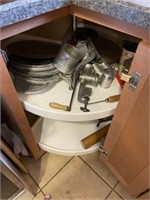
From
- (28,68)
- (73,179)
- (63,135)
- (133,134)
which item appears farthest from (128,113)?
(73,179)

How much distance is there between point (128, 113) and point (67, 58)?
31 centimetres

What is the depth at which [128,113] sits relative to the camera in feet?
1.90

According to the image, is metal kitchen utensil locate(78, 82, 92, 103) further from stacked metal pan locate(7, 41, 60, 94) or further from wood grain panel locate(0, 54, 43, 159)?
wood grain panel locate(0, 54, 43, 159)

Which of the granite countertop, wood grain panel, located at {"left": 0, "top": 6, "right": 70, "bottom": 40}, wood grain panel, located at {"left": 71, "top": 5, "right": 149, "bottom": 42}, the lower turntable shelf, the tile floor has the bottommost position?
the tile floor

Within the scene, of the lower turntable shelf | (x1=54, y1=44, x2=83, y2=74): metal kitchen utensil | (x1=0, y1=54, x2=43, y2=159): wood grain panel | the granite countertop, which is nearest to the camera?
the granite countertop

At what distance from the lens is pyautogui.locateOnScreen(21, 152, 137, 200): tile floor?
1062mm

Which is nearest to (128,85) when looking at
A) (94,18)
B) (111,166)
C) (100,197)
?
(94,18)

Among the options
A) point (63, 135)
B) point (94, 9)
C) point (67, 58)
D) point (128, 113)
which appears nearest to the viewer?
point (94, 9)

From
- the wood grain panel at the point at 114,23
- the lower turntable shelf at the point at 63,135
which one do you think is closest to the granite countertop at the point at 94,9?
the wood grain panel at the point at 114,23

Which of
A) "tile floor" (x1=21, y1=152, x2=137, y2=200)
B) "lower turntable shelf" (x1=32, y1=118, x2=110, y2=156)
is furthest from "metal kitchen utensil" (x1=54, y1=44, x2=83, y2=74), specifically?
"tile floor" (x1=21, y1=152, x2=137, y2=200)

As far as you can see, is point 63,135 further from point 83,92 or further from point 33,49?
point 33,49

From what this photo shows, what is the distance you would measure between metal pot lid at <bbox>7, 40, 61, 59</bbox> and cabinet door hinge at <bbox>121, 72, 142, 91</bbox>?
38 centimetres

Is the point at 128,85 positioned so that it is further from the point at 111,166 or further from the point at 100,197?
the point at 100,197

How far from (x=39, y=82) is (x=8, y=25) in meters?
0.31
